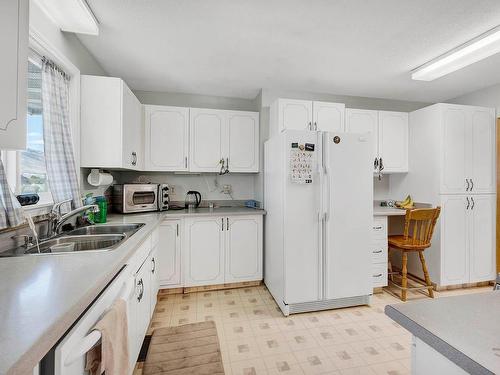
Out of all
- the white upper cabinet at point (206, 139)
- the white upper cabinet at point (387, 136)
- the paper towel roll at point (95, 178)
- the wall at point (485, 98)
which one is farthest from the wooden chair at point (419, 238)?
the paper towel roll at point (95, 178)

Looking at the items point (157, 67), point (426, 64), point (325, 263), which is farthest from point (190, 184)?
point (426, 64)

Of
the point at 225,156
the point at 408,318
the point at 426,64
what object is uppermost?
the point at 426,64

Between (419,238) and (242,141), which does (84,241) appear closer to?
(242,141)

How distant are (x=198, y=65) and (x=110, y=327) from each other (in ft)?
7.91

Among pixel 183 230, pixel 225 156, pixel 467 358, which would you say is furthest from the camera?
pixel 225 156

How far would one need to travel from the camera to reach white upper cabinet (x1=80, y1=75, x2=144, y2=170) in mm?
2143

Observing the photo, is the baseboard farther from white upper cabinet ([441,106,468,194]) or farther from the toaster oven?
white upper cabinet ([441,106,468,194])

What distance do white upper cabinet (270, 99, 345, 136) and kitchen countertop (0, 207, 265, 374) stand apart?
6.72 feet

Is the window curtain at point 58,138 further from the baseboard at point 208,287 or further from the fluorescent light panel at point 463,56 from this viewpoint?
the fluorescent light panel at point 463,56

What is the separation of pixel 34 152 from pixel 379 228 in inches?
125

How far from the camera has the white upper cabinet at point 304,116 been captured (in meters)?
2.79

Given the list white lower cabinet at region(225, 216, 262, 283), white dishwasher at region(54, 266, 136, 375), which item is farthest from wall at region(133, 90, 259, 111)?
white dishwasher at region(54, 266, 136, 375)

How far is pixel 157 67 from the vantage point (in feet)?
8.61

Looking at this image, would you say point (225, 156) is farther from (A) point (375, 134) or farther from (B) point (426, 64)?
(B) point (426, 64)
